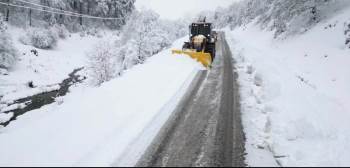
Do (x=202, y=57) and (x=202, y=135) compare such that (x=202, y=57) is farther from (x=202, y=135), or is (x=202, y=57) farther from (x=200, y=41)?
(x=202, y=135)

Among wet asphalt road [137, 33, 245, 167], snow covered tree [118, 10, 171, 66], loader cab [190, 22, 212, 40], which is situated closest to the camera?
wet asphalt road [137, 33, 245, 167]

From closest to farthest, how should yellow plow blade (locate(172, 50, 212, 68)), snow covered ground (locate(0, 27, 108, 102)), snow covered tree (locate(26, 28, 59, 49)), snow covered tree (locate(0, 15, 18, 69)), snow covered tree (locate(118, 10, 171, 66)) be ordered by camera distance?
yellow plow blade (locate(172, 50, 212, 68)) → snow covered ground (locate(0, 27, 108, 102)) → snow covered tree (locate(0, 15, 18, 69)) → snow covered tree (locate(118, 10, 171, 66)) → snow covered tree (locate(26, 28, 59, 49))

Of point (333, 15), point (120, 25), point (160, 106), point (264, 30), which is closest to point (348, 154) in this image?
point (160, 106)

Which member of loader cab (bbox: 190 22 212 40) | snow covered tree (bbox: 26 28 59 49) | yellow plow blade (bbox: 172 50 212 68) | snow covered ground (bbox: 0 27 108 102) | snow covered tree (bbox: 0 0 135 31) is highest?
snow covered tree (bbox: 0 0 135 31)

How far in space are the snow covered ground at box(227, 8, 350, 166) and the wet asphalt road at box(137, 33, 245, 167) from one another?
1.38 ft

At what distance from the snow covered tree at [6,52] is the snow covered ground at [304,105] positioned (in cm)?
2187

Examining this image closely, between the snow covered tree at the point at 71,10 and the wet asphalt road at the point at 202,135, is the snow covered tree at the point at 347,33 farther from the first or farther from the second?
the snow covered tree at the point at 71,10

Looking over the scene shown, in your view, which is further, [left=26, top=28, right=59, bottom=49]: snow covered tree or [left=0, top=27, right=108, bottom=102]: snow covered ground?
[left=26, top=28, right=59, bottom=49]: snow covered tree

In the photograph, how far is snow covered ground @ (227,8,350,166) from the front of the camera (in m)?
7.70

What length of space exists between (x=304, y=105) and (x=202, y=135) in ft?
15.0

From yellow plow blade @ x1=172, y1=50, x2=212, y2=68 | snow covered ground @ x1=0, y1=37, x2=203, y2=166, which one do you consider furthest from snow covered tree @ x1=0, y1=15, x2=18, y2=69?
snow covered ground @ x1=0, y1=37, x2=203, y2=166

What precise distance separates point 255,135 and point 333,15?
1792cm

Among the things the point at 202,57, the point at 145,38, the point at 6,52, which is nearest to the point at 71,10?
the point at 6,52

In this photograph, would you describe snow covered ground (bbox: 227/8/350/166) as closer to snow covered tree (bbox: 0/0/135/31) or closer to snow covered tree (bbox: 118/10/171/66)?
snow covered tree (bbox: 118/10/171/66)
